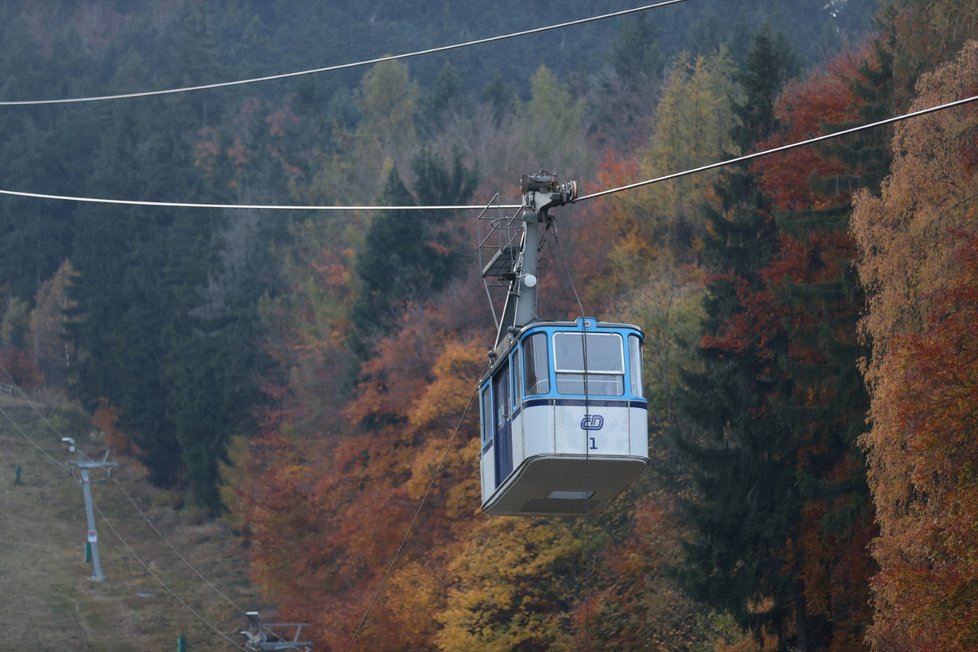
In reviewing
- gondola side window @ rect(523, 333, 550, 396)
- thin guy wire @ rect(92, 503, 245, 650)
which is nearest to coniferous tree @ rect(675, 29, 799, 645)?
gondola side window @ rect(523, 333, 550, 396)

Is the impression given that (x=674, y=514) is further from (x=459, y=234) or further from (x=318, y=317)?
(x=318, y=317)

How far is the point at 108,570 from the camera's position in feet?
257

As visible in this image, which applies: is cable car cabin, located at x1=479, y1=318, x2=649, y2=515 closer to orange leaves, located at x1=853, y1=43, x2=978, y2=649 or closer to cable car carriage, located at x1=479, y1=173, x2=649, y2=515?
cable car carriage, located at x1=479, y1=173, x2=649, y2=515

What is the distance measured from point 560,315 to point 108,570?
105 feet

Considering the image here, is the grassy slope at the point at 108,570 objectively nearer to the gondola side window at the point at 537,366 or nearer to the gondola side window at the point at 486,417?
the gondola side window at the point at 486,417

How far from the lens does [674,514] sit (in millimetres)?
41656

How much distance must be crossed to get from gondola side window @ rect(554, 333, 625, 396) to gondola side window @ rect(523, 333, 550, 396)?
0.50 ft

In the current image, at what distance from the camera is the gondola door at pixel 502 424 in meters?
23.2

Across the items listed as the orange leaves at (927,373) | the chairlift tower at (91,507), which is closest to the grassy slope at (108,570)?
the chairlift tower at (91,507)

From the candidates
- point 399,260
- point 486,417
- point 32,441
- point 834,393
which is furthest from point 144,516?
point 486,417

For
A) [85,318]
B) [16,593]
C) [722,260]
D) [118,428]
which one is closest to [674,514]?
[722,260]

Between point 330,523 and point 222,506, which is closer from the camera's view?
point 330,523

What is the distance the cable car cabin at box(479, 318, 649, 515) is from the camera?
A: 21844 mm

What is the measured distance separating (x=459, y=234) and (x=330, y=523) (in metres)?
14.7
